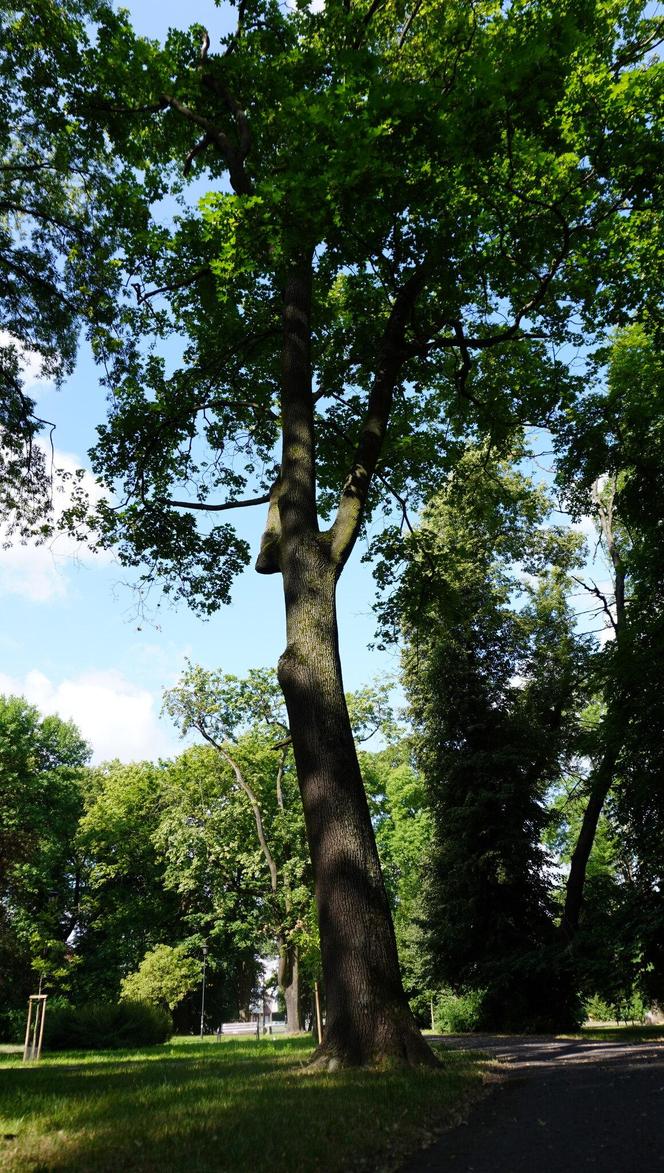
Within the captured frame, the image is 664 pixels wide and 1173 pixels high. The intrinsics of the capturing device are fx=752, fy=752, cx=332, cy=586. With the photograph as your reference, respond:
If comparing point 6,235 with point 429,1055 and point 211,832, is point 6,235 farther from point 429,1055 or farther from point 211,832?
point 211,832

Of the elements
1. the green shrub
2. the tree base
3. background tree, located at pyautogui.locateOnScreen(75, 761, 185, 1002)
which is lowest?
the green shrub

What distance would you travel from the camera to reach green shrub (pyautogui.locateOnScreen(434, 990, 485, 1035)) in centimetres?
2304

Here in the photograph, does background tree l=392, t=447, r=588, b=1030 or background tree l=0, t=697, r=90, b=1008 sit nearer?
background tree l=392, t=447, r=588, b=1030

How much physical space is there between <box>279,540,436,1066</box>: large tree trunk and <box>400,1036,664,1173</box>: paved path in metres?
1.24

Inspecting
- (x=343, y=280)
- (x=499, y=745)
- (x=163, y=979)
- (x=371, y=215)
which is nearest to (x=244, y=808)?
(x=163, y=979)

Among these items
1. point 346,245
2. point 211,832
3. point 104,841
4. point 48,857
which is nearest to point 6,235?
point 346,245

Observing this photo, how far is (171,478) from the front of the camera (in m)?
14.0

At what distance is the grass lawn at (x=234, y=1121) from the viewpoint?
3730 mm

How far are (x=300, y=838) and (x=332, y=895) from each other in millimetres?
24736

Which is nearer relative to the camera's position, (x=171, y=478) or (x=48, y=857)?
(x=171, y=478)

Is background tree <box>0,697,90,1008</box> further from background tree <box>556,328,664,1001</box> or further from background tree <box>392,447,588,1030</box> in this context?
background tree <box>556,328,664,1001</box>

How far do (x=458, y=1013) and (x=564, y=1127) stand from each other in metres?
22.6

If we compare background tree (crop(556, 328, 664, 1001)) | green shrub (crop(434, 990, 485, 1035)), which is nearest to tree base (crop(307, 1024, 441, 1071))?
background tree (crop(556, 328, 664, 1001))

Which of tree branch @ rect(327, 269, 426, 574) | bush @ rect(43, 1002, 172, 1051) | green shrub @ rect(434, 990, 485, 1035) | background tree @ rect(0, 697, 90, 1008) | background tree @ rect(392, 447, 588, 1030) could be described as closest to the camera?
tree branch @ rect(327, 269, 426, 574)
